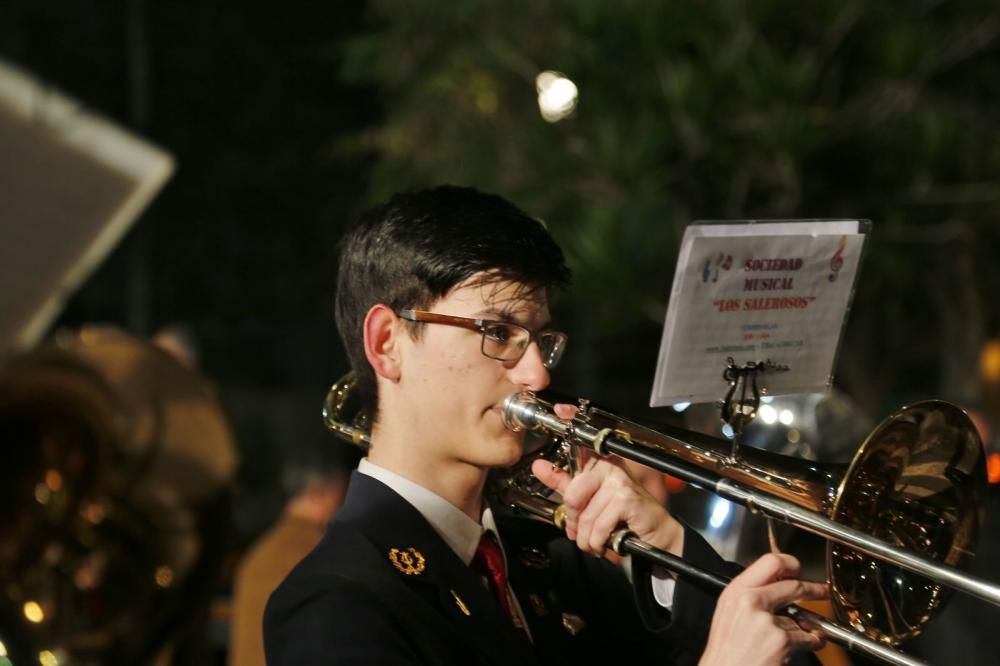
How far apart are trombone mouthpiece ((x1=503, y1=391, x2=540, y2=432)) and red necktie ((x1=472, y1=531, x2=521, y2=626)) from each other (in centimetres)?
27

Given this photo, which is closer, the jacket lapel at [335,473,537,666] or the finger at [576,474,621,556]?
the jacket lapel at [335,473,537,666]

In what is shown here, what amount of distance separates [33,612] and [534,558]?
107 centimetres

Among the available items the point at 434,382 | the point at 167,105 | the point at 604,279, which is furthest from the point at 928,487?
the point at 167,105

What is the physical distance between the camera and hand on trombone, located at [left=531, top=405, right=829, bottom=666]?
Answer: 7.47 ft

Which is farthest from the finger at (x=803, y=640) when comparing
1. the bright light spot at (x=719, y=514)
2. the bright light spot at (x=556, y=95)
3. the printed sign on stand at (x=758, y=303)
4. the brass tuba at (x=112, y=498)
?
the bright light spot at (x=556, y=95)

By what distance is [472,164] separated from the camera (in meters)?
11.0

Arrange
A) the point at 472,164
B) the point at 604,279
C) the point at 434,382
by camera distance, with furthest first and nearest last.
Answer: the point at 472,164, the point at 604,279, the point at 434,382

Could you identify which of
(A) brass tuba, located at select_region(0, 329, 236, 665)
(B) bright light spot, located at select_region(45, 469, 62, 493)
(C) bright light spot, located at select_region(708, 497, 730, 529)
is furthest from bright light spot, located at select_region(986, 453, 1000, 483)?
(B) bright light spot, located at select_region(45, 469, 62, 493)

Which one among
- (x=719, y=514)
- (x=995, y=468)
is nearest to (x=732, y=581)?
(x=995, y=468)

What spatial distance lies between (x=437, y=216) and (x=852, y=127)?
7.56 metres

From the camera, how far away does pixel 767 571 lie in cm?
232

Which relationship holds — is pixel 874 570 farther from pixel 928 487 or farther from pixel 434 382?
pixel 434 382

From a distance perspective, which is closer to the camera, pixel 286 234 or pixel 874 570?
pixel 874 570

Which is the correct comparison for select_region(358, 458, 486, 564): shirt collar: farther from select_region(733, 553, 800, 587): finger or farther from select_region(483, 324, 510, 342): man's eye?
select_region(733, 553, 800, 587): finger
